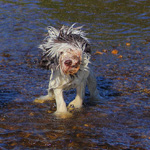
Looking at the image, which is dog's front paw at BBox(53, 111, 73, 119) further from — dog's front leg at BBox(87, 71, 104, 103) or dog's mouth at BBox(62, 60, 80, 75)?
dog's mouth at BBox(62, 60, 80, 75)

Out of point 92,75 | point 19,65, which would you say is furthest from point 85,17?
point 92,75

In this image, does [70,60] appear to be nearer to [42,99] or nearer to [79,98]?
[79,98]

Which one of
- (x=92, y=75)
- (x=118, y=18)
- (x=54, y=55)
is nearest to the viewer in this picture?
(x=54, y=55)

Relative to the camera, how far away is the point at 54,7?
12.6m

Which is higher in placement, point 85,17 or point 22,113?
point 85,17

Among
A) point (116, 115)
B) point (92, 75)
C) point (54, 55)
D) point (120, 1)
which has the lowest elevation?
point (116, 115)

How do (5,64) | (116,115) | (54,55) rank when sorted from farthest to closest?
(5,64) → (116,115) → (54,55)

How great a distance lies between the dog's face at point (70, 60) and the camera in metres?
5.23

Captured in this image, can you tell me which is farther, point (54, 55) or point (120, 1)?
point (120, 1)

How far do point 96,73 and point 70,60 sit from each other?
8.96 feet

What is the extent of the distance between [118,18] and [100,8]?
3.62 ft

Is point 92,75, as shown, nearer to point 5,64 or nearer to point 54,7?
point 5,64

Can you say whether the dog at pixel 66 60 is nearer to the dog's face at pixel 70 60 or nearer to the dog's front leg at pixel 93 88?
the dog's face at pixel 70 60

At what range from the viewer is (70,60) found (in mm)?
5219
